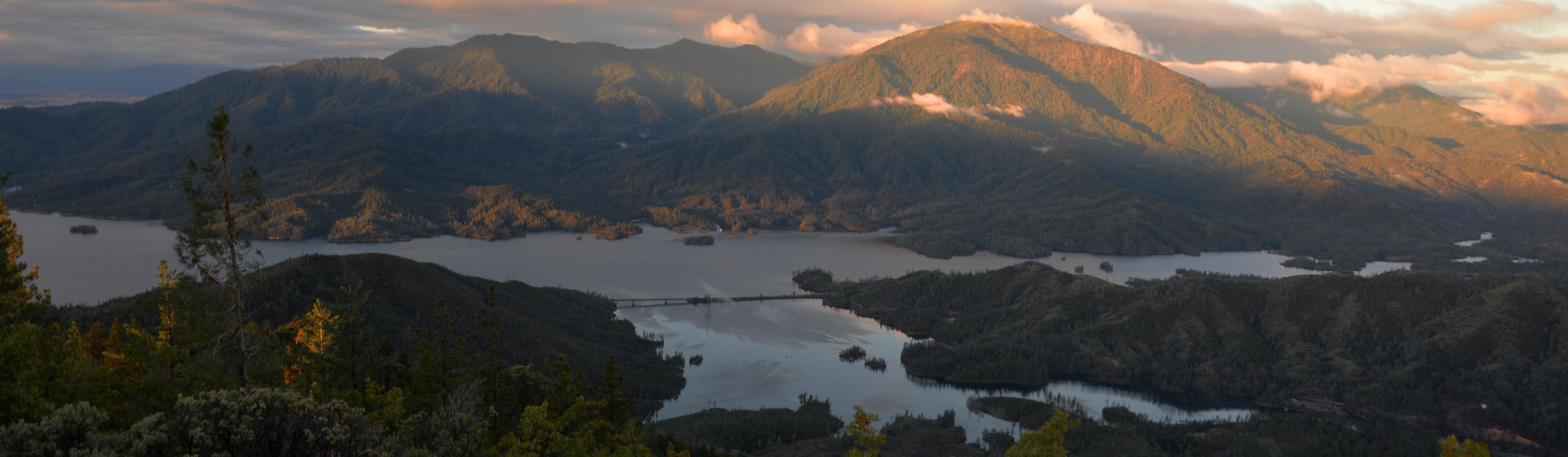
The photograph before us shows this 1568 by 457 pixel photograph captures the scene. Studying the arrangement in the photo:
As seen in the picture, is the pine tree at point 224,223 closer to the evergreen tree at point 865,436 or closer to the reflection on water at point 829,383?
the evergreen tree at point 865,436

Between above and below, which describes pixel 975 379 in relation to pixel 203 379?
below

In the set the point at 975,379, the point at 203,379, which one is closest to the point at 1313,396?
the point at 975,379

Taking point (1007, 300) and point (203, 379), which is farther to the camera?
point (1007, 300)

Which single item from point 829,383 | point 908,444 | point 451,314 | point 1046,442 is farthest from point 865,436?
point 829,383

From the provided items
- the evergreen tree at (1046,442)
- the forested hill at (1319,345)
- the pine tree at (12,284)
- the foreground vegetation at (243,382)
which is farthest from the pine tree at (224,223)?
the forested hill at (1319,345)

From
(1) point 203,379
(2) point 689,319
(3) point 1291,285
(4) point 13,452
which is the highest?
(4) point 13,452

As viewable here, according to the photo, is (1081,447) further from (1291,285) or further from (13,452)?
(13,452)
